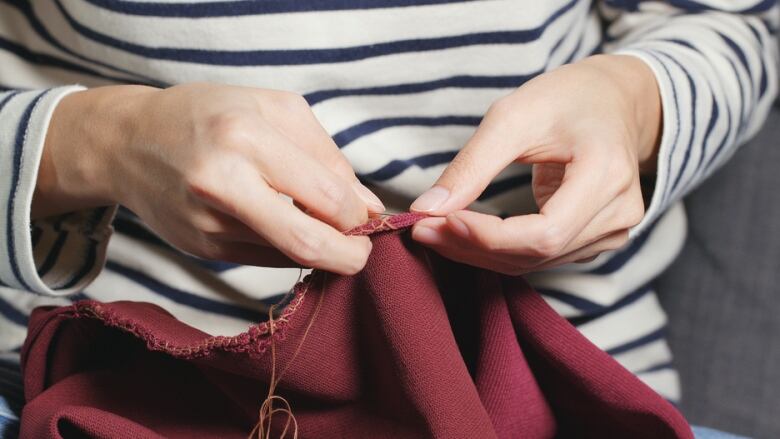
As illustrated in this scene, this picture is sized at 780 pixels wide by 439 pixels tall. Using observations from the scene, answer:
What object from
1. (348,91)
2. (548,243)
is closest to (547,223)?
(548,243)

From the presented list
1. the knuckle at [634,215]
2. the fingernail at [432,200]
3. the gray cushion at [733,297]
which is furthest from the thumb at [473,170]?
the gray cushion at [733,297]

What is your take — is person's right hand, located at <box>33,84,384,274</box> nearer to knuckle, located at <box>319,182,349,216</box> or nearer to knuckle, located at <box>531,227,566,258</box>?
knuckle, located at <box>319,182,349,216</box>

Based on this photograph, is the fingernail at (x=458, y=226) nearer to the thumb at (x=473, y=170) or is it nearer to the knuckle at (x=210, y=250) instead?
the thumb at (x=473, y=170)

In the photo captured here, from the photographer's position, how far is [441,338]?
0.48m

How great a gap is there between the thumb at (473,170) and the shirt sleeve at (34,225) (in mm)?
281

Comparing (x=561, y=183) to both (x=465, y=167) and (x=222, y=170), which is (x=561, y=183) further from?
(x=222, y=170)

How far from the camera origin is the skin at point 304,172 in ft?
1.42

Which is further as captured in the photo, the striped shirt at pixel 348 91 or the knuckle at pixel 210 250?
the striped shirt at pixel 348 91

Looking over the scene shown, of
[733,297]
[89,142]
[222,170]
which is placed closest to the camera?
[222,170]

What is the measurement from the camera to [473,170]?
0.48 m

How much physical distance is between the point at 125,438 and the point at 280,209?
0.52ft

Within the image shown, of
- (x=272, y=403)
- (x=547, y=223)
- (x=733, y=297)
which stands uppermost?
(x=547, y=223)

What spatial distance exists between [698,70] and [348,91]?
11.9 inches

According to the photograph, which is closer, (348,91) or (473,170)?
(473,170)
